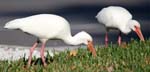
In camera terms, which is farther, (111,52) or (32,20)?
(111,52)

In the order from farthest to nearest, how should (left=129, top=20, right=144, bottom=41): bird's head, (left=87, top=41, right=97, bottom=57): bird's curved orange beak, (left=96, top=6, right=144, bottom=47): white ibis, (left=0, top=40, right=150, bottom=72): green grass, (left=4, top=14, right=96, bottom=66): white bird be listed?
(left=96, top=6, right=144, bottom=47): white ibis → (left=129, top=20, right=144, bottom=41): bird's head → (left=87, top=41, right=97, bottom=57): bird's curved orange beak → (left=4, top=14, right=96, bottom=66): white bird → (left=0, top=40, right=150, bottom=72): green grass

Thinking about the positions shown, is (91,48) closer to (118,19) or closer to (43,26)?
(43,26)

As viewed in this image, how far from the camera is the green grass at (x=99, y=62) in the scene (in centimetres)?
981

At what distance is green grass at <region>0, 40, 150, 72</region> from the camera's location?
32.2 ft

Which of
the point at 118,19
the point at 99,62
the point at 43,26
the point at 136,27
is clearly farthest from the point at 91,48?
the point at 118,19

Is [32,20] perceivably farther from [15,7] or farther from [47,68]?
[15,7]

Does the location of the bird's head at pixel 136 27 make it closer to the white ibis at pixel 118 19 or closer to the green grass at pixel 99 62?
the white ibis at pixel 118 19

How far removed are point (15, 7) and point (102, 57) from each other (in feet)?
26.6

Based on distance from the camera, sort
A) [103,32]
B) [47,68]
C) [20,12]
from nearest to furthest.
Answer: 1. [47,68]
2. [103,32]
3. [20,12]

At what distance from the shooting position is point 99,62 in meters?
10.3

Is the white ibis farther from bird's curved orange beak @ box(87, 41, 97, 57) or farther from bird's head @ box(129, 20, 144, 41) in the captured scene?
bird's curved orange beak @ box(87, 41, 97, 57)

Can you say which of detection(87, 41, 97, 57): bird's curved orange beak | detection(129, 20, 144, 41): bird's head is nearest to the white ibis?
detection(129, 20, 144, 41): bird's head

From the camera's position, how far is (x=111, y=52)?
11320 millimetres

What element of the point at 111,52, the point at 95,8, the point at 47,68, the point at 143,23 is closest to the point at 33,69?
the point at 47,68
